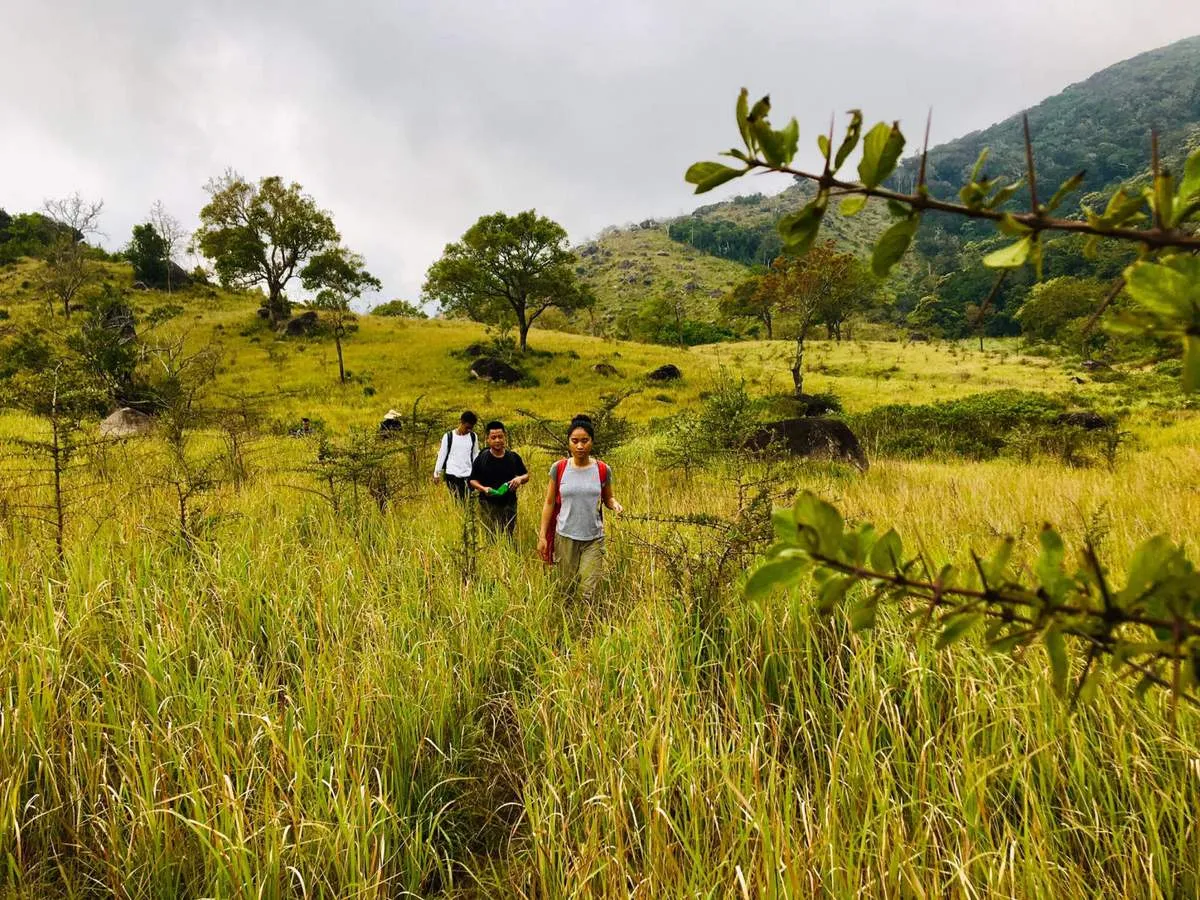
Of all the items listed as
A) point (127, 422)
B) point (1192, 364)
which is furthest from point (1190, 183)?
point (127, 422)

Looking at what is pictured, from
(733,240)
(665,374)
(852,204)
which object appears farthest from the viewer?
(733,240)

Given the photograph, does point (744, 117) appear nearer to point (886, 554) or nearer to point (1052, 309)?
point (886, 554)

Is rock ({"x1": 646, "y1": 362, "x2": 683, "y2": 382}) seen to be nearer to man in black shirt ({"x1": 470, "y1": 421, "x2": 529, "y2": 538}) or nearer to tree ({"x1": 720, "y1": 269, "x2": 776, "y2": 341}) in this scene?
tree ({"x1": 720, "y1": 269, "x2": 776, "y2": 341})

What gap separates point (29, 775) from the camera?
2229 millimetres

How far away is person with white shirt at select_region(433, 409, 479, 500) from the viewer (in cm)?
665

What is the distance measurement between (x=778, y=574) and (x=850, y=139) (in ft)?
1.75

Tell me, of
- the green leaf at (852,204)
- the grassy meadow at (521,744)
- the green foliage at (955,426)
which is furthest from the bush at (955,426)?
the green leaf at (852,204)

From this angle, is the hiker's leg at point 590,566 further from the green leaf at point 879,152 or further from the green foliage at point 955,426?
the green foliage at point 955,426

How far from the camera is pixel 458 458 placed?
6.70 meters

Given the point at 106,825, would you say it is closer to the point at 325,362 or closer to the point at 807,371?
the point at 325,362

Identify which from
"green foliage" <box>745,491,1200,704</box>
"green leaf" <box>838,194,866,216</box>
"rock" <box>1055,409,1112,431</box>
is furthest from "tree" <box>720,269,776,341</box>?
"green foliage" <box>745,491,1200,704</box>

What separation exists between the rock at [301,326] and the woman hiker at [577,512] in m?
40.4

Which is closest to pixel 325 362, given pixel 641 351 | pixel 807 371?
pixel 641 351

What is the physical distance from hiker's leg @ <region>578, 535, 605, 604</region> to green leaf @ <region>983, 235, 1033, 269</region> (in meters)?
3.54
